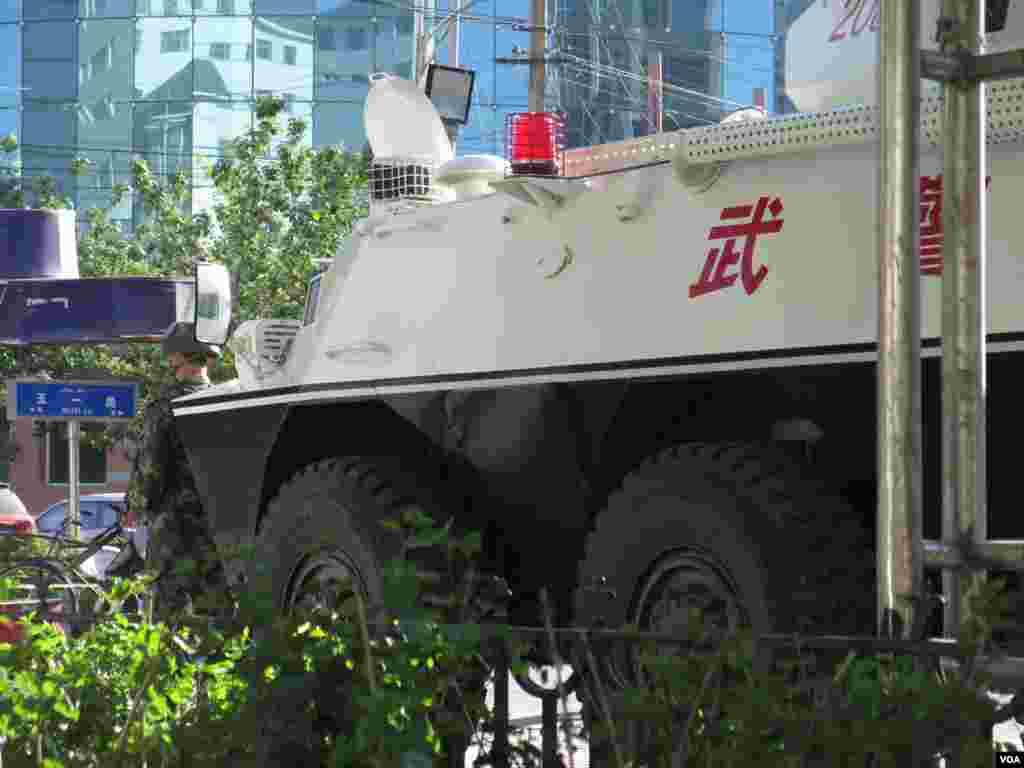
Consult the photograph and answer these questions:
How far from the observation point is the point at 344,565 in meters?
7.80

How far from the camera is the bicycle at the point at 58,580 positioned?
220 inches

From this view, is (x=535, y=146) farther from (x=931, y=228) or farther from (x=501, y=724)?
(x=501, y=724)

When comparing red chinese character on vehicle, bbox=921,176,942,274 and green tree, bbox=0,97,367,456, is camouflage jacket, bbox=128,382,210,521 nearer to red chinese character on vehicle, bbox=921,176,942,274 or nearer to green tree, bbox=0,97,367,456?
red chinese character on vehicle, bbox=921,176,942,274

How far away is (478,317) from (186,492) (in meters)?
3.32

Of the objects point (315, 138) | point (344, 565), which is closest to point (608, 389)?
point (344, 565)

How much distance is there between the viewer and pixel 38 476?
144 feet

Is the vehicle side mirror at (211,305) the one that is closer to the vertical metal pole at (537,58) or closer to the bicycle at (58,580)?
the bicycle at (58,580)

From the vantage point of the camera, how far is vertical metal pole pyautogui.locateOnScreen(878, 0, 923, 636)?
3.38 metres

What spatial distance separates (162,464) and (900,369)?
23.9 feet

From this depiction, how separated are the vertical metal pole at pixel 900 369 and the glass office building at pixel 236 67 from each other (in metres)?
39.7

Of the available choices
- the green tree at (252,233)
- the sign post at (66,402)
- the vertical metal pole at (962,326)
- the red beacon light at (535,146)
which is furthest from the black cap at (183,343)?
the green tree at (252,233)

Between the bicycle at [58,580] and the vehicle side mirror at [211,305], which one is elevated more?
the vehicle side mirror at [211,305]

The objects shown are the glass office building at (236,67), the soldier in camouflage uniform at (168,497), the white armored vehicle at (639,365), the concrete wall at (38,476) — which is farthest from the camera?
the glass office building at (236,67)

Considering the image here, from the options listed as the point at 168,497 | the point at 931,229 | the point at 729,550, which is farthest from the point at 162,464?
the point at 931,229
